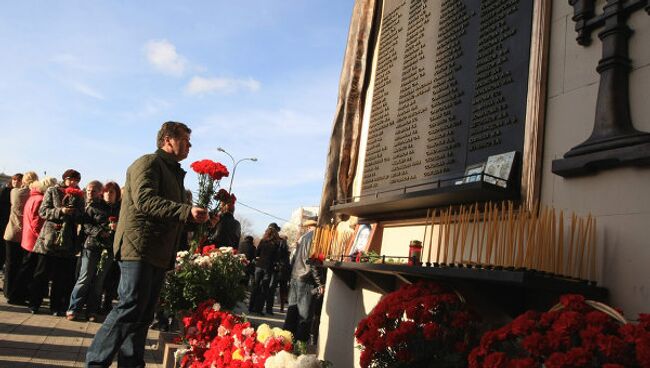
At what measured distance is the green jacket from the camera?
362 centimetres

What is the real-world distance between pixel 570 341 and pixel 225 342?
2443mm

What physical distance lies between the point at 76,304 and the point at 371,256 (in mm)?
4755

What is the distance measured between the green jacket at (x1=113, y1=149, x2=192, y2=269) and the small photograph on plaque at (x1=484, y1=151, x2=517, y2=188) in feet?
6.48

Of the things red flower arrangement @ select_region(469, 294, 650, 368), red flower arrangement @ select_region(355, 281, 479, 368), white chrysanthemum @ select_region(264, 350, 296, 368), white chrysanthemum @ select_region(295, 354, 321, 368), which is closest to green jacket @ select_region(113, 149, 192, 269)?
white chrysanthemum @ select_region(264, 350, 296, 368)

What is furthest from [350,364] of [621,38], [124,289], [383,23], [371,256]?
[383,23]

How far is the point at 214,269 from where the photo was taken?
210 inches

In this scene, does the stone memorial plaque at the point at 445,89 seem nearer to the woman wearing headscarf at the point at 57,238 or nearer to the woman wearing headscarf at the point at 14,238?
the woman wearing headscarf at the point at 57,238

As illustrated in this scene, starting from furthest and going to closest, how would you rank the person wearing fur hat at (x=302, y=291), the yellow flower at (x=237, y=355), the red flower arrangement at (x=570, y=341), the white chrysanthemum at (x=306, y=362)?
the person wearing fur hat at (x=302, y=291) < the yellow flower at (x=237, y=355) < the white chrysanthemum at (x=306, y=362) < the red flower arrangement at (x=570, y=341)

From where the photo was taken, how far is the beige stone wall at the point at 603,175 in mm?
2395

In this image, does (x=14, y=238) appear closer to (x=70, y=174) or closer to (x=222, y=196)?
(x=70, y=174)

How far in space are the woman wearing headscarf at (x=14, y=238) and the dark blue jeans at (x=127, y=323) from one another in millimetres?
5079

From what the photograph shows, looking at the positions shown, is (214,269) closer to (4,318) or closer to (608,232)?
(4,318)

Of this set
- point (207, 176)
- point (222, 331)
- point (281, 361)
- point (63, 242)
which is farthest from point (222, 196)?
point (63, 242)

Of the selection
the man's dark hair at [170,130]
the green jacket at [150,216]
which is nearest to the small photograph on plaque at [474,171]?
the green jacket at [150,216]
